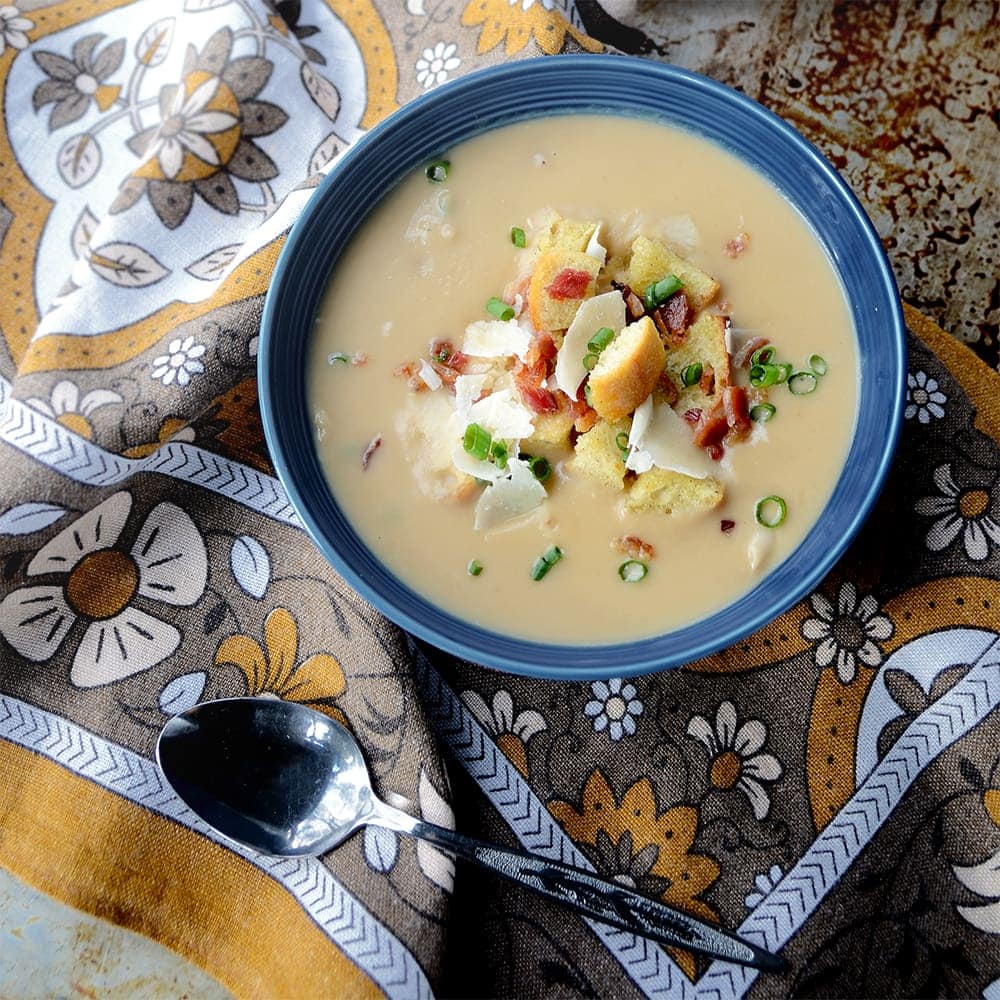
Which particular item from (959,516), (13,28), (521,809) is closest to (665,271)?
(959,516)

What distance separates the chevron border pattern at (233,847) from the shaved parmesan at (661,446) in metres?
1.01

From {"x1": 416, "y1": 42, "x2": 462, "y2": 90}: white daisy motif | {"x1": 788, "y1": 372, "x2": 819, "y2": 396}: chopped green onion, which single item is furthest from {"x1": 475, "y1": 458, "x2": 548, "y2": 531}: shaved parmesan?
{"x1": 416, "y1": 42, "x2": 462, "y2": 90}: white daisy motif

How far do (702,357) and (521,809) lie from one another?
94 cm

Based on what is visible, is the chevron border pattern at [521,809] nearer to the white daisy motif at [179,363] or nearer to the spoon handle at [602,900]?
the spoon handle at [602,900]

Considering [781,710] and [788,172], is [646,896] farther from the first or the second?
[788,172]

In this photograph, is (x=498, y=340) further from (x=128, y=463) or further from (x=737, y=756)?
(x=737, y=756)

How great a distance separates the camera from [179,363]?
2057 mm

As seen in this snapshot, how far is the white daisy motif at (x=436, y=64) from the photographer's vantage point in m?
2.23

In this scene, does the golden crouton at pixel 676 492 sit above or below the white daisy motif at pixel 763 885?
above

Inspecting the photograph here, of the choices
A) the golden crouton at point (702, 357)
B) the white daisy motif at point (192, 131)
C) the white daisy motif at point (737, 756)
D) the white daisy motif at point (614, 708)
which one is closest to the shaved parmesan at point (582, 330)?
the golden crouton at point (702, 357)

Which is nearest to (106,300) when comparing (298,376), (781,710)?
(298,376)

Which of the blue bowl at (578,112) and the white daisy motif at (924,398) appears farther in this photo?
the white daisy motif at (924,398)

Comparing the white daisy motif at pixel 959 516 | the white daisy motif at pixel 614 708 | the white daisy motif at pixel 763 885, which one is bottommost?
the white daisy motif at pixel 763 885

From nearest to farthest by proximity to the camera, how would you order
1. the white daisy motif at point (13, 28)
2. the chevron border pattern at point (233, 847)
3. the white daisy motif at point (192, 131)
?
the chevron border pattern at point (233, 847), the white daisy motif at point (192, 131), the white daisy motif at point (13, 28)
